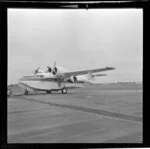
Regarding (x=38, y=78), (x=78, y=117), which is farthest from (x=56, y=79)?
(x=78, y=117)

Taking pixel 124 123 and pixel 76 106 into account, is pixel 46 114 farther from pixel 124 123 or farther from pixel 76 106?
pixel 124 123

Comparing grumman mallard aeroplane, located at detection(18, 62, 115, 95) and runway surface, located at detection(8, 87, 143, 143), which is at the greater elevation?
grumman mallard aeroplane, located at detection(18, 62, 115, 95)

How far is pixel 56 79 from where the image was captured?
1390 millimetres

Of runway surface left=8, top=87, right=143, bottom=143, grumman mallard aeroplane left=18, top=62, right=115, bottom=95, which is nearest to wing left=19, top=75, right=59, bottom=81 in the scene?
grumman mallard aeroplane left=18, top=62, right=115, bottom=95

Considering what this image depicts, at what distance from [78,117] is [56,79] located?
1.07 feet

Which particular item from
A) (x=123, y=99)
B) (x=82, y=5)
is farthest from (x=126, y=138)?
(x=82, y=5)

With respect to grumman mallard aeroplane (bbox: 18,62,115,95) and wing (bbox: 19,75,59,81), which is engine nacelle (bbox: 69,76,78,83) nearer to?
grumman mallard aeroplane (bbox: 18,62,115,95)

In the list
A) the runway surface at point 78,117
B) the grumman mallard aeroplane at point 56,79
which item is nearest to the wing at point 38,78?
the grumman mallard aeroplane at point 56,79

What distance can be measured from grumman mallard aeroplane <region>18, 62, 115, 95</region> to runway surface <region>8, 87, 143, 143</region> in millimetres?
56

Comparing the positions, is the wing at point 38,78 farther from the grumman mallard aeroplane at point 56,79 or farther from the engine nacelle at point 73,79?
the engine nacelle at point 73,79

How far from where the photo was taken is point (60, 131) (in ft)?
4.20

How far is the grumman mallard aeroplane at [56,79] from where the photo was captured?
1288 millimetres

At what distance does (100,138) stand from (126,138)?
177 millimetres

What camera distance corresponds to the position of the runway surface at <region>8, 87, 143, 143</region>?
4.13 ft
